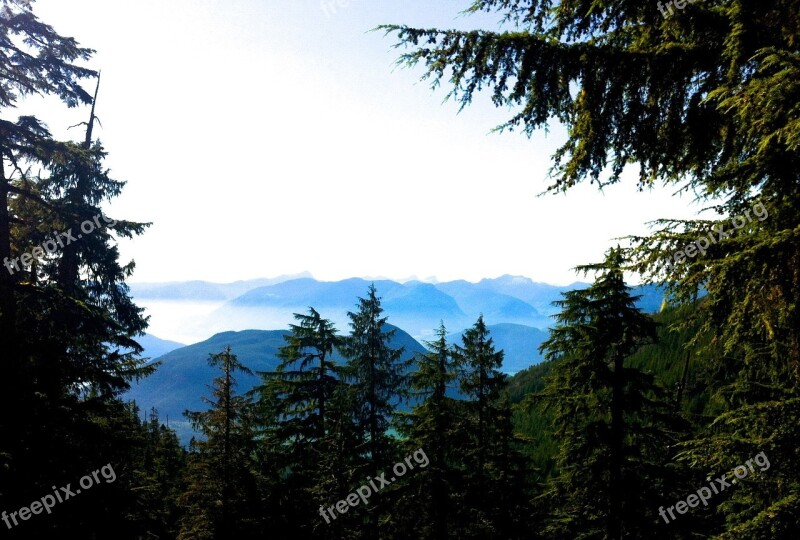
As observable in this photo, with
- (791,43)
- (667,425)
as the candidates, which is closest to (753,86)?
(791,43)

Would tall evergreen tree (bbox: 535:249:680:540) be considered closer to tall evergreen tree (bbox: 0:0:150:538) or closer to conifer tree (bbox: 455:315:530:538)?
conifer tree (bbox: 455:315:530:538)

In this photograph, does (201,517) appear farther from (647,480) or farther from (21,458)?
(647,480)

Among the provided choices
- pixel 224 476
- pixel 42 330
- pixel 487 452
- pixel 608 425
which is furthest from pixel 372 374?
pixel 42 330

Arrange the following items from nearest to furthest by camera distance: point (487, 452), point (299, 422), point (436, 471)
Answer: point (436, 471)
point (487, 452)
point (299, 422)

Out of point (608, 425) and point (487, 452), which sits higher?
point (608, 425)

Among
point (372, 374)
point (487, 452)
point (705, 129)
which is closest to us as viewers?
point (705, 129)

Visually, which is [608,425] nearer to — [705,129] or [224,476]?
[705,129]

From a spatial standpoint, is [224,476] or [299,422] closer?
[224,476]


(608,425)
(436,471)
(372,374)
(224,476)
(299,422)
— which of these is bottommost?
(436,471)

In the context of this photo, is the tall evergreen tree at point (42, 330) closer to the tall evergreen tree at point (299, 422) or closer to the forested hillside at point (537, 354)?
the forested hillside at point (537, 354)

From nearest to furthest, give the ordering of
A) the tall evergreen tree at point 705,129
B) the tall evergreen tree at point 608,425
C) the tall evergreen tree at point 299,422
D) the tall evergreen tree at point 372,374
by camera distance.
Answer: the tall evergreen tree at point 705,129 < the tall evergreen tree at point 608,425 < the tall evergreen tree at point 299,422 < the tall evergreen tree at point 372,374

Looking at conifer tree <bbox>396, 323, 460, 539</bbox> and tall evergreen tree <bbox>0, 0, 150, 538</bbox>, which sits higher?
tall evergreen tree <bbox>0, 0, 150, 538</bbox>

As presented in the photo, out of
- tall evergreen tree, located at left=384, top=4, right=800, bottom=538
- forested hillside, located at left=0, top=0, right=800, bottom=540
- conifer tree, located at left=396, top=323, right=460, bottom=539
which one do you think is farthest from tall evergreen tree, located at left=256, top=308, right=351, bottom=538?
tall evergreen tree, located at left=384, top=4, right=800, bottom=538

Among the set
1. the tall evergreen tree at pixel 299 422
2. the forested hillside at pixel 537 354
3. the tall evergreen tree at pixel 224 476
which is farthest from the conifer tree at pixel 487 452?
the tall evergreen tree at pixel 224 476
